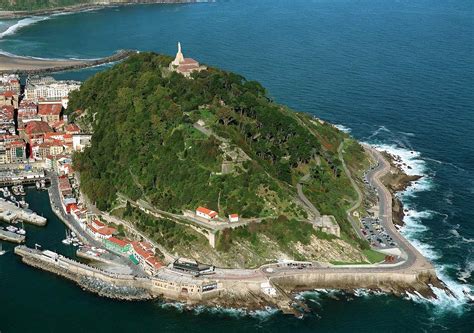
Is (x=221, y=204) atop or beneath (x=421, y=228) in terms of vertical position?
atop

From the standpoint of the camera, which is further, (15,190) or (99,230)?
(15,190)

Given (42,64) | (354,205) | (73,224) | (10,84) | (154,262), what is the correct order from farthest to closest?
(42,64) → (10,84) → (354,205) → (73,224) → (154,262)

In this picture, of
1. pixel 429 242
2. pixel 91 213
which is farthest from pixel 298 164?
pixel 91 213

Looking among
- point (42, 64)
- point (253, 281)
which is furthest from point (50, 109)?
point (253, 281)

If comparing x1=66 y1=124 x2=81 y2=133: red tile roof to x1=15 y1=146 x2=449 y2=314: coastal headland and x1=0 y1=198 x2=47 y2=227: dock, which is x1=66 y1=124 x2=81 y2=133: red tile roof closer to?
x1=0 y1=198 x2=47 y2=227: dock

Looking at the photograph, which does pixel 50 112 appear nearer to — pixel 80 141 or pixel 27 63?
pixel 80 141

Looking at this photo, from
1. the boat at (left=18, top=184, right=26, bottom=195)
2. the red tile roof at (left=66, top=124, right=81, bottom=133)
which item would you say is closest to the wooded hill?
the red tile roof at (left=66, top=124, right=81, bottom=133)
